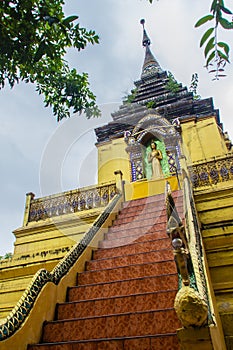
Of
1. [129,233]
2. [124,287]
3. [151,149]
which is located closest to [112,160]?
[151,149]

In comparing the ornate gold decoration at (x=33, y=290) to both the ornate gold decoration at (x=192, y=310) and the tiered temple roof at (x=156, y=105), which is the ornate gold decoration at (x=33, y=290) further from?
the tiered temple roof at (x=156, y=105)

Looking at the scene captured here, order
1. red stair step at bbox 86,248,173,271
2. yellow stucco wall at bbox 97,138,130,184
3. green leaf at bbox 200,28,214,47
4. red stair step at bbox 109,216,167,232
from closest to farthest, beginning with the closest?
green leaf at bbox 200,28,214,47
red stair step at bbox 86,248,173,271
red stair step at bbox 109,216,167,232
yellow stucco wall at bbox 97,138,130,184

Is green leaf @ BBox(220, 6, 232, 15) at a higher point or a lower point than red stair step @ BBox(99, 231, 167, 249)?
lower

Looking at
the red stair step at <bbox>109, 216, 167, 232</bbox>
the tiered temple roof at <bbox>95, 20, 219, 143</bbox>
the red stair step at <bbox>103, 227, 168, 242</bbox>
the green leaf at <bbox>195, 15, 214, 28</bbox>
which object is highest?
the tiered temple roof at <bbox>95, 20, 219, 143</bbox>

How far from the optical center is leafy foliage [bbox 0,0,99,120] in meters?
2.55

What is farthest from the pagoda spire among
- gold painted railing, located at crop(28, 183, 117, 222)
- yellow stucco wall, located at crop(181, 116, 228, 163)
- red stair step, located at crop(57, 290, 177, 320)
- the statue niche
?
red stair step, located at crop(57, 290, 177, 320)

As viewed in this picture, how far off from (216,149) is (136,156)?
2987 mm

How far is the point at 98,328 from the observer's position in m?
3.12

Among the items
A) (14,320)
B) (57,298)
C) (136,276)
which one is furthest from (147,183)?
(14,320)

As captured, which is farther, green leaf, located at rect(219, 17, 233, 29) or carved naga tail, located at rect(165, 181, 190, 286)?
carved naga tail, located at rect(165, 181, 190, 286)

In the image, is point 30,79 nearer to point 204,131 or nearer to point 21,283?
point 21,283

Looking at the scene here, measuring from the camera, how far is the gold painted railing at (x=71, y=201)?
25.6 ft

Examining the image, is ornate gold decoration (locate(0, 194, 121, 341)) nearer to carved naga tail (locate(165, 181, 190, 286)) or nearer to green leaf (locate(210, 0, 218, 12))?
carved naga tail (locate(165, 181, 190, 286))

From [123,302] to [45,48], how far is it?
9.71ft
